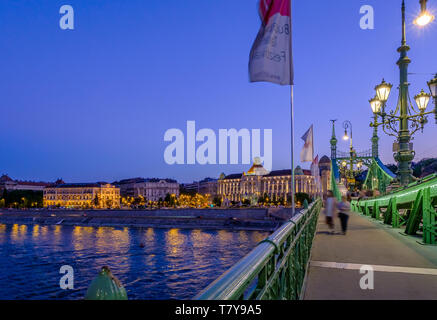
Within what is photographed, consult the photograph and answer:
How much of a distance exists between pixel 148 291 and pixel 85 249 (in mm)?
25169

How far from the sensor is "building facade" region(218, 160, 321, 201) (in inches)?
5866

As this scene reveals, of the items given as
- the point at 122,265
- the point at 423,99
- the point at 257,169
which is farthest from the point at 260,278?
the point at 257,169

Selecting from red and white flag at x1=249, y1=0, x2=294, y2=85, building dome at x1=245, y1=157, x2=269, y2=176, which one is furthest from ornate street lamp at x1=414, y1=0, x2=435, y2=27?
building dome at x1=245, y1=157, x2=269, y2=176

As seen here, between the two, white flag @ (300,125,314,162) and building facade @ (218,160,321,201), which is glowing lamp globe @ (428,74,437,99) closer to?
white flag @ (300,125,314,162)

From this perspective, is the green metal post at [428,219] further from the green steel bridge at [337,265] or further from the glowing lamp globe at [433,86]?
the glowing lamp globe at [433,86]

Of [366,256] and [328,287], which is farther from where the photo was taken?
[366,256]

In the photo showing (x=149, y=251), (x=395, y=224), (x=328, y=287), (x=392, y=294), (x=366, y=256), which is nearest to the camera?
(x=392, y=294)

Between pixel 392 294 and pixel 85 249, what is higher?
pixel 392 294

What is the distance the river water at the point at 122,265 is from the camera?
86.6 feet

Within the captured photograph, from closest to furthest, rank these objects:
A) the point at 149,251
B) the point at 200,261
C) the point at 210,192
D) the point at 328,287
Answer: the point at 328,287 → the point at 200,261 → the point at 149,251 → the point at 210,192

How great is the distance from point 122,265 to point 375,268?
33.5 metres

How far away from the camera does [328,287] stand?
520 cm
